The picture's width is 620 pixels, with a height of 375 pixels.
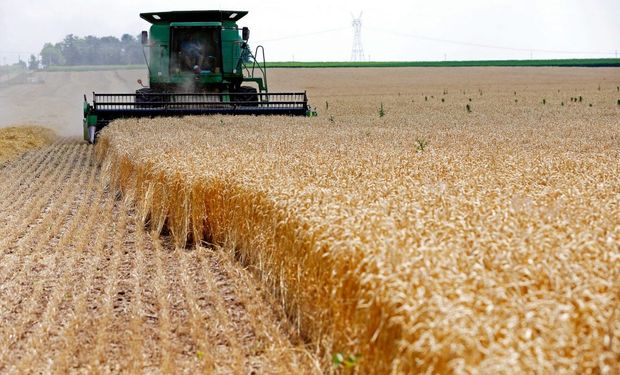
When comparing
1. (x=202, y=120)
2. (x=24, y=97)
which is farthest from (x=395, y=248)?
(x=24, y=97)

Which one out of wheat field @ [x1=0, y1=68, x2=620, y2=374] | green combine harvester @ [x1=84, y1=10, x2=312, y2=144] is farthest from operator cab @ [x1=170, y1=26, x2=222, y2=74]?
wheat field @ [x1=0, y1=68, x2=620, y2=374]

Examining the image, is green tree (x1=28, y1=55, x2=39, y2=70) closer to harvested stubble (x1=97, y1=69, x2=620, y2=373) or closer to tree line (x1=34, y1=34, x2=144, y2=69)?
tree line (x1=34, y1=34, x2=144, y2=69)

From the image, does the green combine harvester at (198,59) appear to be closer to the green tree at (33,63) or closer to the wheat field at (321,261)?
the wheat field at (321,261)

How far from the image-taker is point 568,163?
9.02 meters

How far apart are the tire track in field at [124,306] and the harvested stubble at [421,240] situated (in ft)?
0.87

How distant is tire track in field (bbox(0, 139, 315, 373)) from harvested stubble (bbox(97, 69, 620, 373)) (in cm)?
27

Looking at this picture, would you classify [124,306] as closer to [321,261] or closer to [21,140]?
[321,261]

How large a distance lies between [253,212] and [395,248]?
306 centimetres

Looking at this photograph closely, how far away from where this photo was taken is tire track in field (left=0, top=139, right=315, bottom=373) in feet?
16.8

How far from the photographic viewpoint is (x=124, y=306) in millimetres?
6348

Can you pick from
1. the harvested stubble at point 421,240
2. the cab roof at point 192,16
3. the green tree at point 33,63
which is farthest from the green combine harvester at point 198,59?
the green tree at point 33,63

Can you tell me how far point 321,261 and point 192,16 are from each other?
16.8 metres

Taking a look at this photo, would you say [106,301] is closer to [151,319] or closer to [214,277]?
[151,319]

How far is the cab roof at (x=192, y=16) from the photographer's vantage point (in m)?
20.6
